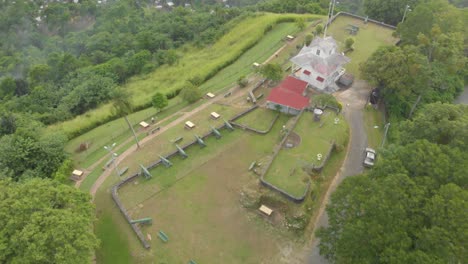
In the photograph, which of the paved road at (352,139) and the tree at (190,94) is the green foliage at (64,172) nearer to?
the tree at (190,94)

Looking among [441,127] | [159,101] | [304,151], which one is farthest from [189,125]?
[441,127]

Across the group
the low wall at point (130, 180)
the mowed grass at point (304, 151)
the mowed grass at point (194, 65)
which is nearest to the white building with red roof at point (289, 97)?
the mowed grass at point (304, 151)

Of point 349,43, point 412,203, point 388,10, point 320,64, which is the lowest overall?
Answer: point 349,43

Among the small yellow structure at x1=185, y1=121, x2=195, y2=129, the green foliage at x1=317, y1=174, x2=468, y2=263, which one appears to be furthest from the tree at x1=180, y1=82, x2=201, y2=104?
the green foliage at x1=317, y1=174, x2=468, y2=263

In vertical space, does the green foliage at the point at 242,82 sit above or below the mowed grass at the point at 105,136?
above

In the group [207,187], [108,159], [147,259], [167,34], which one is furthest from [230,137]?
[167,34]

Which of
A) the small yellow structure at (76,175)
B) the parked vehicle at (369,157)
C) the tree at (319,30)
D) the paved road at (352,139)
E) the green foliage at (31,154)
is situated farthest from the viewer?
the tree at (319,30)

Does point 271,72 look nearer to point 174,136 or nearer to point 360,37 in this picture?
point 174,136
